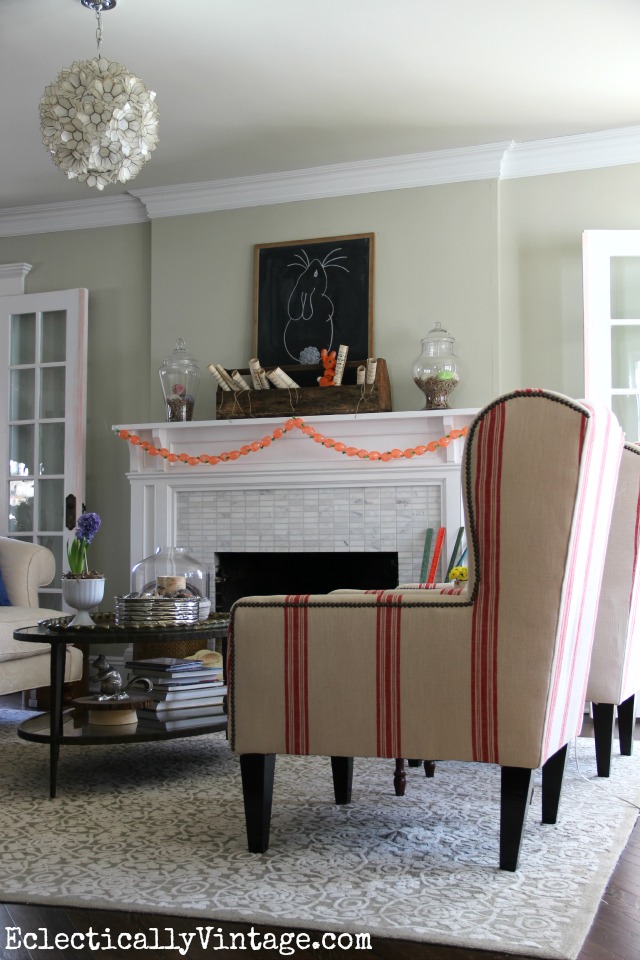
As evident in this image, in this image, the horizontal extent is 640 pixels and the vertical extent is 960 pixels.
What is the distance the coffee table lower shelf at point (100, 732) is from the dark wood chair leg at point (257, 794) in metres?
0.77

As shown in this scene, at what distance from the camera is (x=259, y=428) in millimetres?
5070

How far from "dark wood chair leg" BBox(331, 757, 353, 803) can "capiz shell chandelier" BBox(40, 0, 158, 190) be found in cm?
200

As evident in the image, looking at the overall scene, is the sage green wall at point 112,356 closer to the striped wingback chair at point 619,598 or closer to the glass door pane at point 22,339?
the glass door pane at point 22,339

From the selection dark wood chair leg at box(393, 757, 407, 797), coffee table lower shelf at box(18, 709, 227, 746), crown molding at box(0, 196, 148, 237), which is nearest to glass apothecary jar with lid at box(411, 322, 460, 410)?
crown molding at box(0, 196, 148, 237)

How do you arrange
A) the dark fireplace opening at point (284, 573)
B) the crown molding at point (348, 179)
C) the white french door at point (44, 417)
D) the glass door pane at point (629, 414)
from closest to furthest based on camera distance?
the glass door pane at point (629, 414) → the crown molding at point (348, 179) → the dark fireplace opening at point (284, 573) → the white french door at point (44, 417)

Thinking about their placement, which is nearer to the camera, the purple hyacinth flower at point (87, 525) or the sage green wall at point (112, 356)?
the purple hyacinth flower at point (87, 525)

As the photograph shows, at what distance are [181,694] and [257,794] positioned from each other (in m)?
1.05

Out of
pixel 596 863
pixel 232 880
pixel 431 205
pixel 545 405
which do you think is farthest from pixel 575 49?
pixel 232 880

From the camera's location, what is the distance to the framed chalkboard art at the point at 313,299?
5113 mm

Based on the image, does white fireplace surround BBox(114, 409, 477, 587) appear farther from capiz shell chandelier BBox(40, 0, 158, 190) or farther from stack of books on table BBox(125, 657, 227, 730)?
capiz shell chandelier BBox(40, 0, 158, 190)

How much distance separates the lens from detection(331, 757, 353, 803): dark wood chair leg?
2.62m

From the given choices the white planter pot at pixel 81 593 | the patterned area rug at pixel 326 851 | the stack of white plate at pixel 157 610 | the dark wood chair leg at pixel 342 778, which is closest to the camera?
the patterned area rug at pixel 326 851

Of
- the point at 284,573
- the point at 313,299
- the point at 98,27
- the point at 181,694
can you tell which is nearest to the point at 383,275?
the point at 313,299

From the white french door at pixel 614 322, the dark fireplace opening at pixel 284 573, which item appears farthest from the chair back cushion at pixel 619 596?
the dark fireplace opening at pixel 284 573
